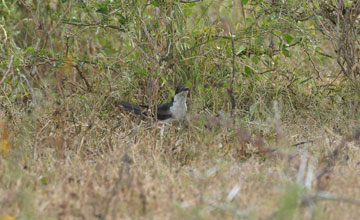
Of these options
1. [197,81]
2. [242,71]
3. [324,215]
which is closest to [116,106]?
[197,81]

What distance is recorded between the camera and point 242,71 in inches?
236

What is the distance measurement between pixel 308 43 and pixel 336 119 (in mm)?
944

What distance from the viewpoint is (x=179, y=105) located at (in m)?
5.63

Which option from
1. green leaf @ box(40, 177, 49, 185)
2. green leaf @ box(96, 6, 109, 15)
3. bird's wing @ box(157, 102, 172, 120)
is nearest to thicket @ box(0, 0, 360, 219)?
green leaf @ box(96, 6, 109, 15)

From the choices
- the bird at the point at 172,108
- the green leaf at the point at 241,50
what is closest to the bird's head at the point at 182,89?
the bird at the point at 172,108

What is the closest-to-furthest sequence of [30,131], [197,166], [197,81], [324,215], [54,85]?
[324,215], [197,166], [30,131], [197,81], [54,85]

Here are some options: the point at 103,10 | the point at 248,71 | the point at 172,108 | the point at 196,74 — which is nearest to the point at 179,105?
the point at 172,108

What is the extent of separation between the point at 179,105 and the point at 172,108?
81mm

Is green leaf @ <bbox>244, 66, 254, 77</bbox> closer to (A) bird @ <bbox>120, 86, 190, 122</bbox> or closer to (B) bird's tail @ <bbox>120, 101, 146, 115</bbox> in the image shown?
(A) bird @ <bbox>120, 86, 190, 122</bbox>

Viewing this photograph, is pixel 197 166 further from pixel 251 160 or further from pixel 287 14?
pixel 287 14

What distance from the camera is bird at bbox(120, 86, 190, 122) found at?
5.59 metres

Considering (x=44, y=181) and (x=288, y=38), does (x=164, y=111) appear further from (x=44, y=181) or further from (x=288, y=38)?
(x=44, y=181)

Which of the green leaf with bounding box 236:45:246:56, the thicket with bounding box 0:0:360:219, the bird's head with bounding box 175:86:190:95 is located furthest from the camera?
the green leaf with bounding box 236:45:246:56

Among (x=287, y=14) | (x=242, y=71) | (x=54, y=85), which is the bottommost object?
(x=54, y=85)
